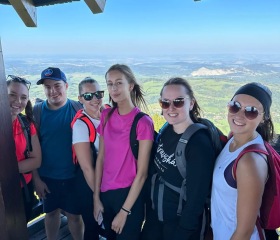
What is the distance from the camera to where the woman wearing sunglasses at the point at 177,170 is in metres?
1.68

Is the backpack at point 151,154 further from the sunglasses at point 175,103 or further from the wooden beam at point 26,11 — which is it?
the wooden beam at point 26,11

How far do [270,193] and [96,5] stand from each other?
1352 mm

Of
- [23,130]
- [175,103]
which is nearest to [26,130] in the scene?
[23,130]

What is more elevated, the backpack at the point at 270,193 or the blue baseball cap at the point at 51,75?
the blue baseball cap at the point at 51,75

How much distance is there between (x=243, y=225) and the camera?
1.39 metres

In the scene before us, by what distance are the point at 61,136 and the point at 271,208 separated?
178 centimetres

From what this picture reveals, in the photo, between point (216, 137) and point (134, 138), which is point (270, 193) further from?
point (134, 138)

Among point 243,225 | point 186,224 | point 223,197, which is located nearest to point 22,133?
point 186,224

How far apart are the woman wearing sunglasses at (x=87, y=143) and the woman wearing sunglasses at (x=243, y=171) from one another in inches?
41.3

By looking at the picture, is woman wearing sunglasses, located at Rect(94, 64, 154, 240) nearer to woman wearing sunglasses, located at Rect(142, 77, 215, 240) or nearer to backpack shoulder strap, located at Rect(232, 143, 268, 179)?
woman wearing sunglasses, located at Rect(142, 77, 215, 240)

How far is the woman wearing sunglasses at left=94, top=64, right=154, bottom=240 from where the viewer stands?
2.00 metres

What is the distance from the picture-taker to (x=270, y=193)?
4.57ft

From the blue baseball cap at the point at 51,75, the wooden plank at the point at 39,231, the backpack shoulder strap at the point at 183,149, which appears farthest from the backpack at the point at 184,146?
the wooden plank at the point at 39,231

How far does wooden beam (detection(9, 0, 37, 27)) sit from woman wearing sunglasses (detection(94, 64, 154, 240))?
0.75 meters
